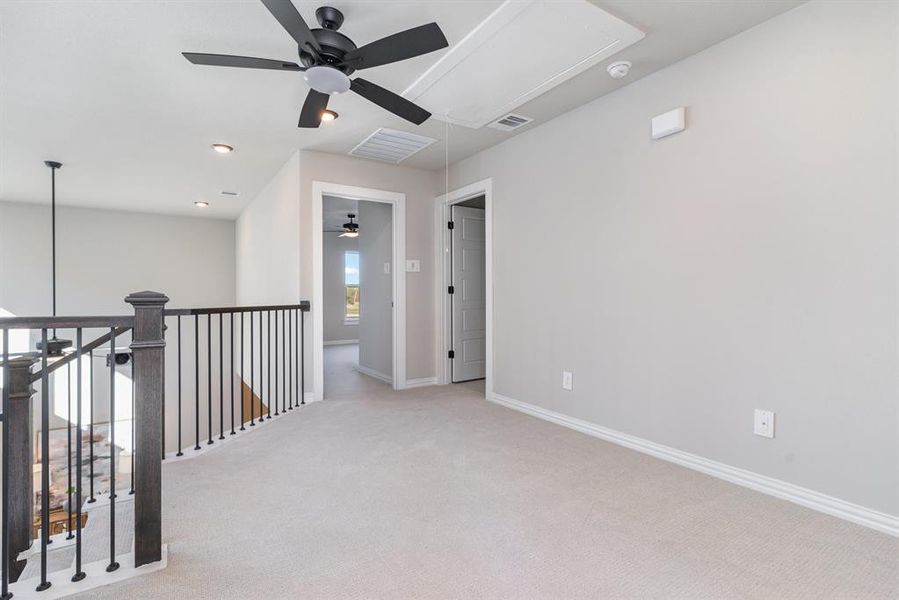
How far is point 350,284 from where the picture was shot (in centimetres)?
952

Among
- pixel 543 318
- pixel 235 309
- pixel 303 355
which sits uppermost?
pixel 235 309

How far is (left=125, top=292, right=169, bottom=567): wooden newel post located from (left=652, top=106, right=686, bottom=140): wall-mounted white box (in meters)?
2.74

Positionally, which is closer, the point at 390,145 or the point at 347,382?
the point at 390,145

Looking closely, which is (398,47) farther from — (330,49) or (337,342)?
(337,342)

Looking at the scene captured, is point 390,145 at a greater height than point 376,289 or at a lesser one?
greater

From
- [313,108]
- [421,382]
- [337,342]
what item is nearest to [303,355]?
[421,382]

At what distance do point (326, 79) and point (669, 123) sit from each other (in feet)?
6.42

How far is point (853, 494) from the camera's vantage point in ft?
6.34

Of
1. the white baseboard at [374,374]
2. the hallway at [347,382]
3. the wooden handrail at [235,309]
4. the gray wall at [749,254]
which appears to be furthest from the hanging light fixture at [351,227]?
the gray wall at [749,254]

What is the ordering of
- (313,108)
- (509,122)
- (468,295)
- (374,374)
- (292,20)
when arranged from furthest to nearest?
(374,374) → (468,295) → (509,122) → (313,108) → (292,20)

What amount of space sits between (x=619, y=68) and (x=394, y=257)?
8.86ft

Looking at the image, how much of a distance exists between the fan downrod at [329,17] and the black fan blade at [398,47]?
0.80ft

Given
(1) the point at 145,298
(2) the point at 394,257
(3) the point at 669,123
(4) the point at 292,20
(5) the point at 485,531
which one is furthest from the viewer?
(2) the point at 394,257

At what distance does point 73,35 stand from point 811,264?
3862 millimetres
